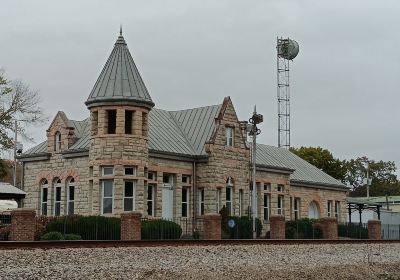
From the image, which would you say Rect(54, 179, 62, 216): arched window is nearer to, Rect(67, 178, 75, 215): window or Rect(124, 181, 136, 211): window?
Rect(67, 178, 75, 215): window

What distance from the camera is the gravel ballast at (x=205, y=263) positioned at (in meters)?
21.0

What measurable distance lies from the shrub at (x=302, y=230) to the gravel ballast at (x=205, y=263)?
158 inches

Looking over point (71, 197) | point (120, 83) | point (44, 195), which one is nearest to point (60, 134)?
point (44, 195)

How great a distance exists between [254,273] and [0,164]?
22.9 metres

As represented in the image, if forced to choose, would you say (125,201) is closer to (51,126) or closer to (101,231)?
(101,231)

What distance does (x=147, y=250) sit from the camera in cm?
2455

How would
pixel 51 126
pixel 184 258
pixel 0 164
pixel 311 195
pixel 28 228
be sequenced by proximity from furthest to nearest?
pixel 311 195 < pixel 0 164 < pixel 51 126 < pixel 184 258 < pixel 28 228

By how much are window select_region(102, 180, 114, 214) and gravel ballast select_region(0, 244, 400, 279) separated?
8582 millimetres

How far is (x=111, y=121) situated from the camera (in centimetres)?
3544

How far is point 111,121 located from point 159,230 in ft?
21.0

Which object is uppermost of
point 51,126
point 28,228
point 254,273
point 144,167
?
point 51,126

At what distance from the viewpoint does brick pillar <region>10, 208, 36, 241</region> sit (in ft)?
76.7

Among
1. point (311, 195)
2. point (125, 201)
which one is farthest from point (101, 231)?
point (311, 195)

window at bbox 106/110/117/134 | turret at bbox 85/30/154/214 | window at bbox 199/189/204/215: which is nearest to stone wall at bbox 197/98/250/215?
window at bbox 199/189/204/215
